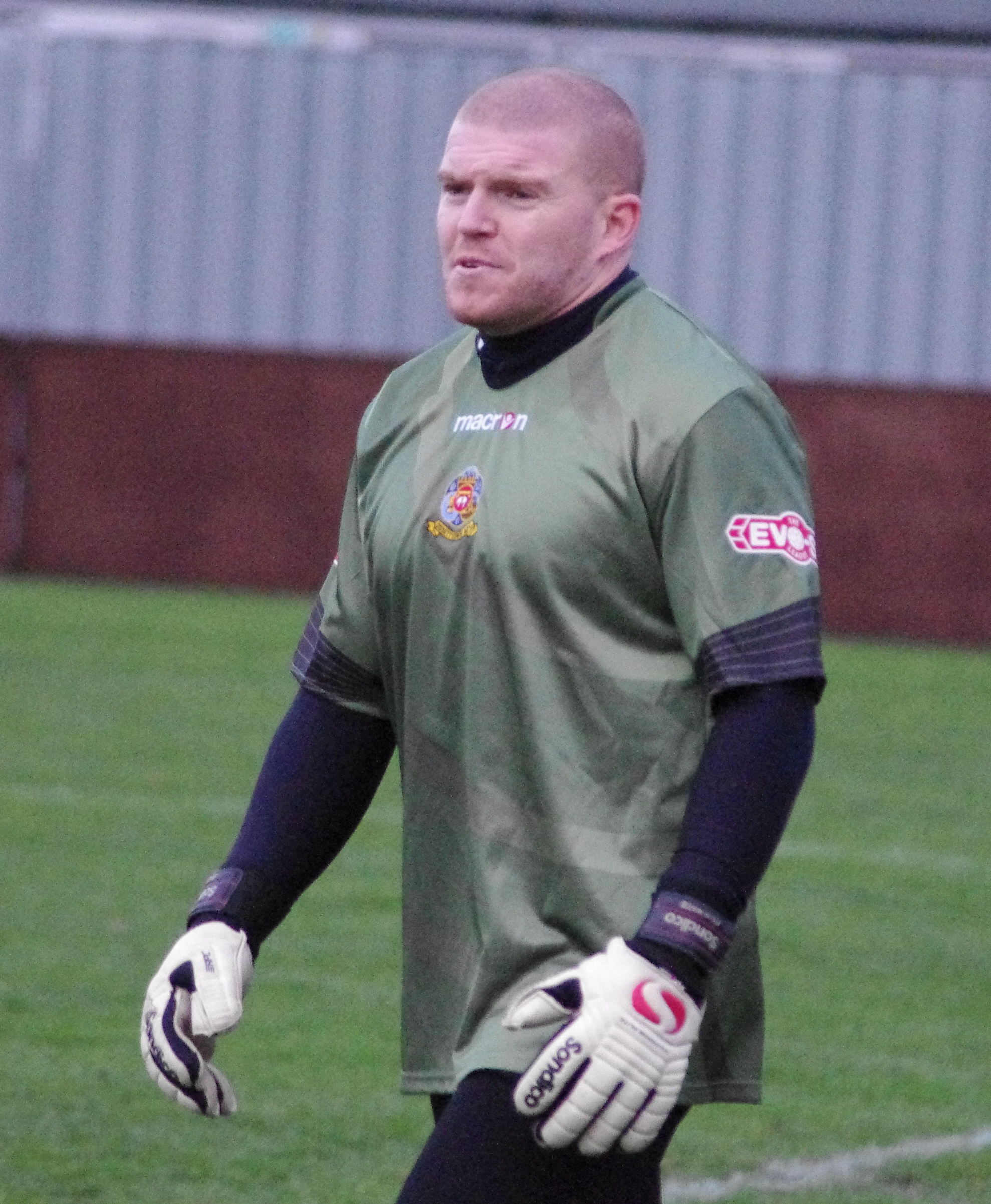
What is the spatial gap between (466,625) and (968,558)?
14991 millimetres

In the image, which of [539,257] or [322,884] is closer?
[539,257]

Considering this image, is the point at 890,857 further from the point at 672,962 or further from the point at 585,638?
the point at 672,962

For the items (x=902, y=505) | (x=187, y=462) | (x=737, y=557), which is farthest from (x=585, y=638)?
(x=187, y=462)

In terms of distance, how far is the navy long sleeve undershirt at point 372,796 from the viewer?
273cm

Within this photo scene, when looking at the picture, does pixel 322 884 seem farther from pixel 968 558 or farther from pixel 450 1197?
pixel 968 558

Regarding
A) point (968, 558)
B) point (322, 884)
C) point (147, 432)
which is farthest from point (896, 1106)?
point (147, 432)

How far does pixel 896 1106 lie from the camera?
19.3ft

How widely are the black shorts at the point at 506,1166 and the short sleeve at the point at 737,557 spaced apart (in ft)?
1.76

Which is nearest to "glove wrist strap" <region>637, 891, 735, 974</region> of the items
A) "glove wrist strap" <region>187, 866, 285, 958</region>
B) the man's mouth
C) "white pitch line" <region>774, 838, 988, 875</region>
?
"glove wrist strap" <region>187, 866, 285, 958</region>

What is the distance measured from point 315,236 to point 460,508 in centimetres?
1875

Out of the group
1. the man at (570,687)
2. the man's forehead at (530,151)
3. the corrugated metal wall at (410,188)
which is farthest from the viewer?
the corrugated metal wall at (410,188)

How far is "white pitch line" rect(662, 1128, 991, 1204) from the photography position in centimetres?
509

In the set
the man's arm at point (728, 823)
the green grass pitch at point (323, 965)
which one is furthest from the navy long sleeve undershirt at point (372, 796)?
the green grass pitch at point (323, 965)

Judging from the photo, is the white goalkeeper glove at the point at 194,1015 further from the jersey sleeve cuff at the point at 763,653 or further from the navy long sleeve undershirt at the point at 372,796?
the jersey sleeve cuff at the point at 763,653
